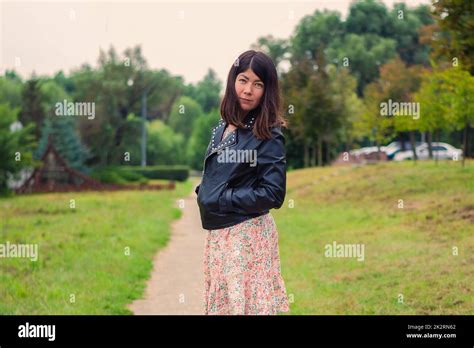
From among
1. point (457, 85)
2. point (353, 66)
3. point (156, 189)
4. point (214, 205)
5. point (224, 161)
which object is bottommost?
point (156, 189)

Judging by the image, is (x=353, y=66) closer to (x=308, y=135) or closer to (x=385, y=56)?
(x=385, y=56)

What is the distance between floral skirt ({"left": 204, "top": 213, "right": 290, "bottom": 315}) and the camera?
3662 millimetres

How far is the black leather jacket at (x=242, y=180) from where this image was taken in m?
3.56

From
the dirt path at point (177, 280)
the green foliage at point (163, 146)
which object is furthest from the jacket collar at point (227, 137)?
the green foliage at point (163, 146)

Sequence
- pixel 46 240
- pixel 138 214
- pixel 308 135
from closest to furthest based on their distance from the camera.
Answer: pixel 46 240 → pixel 138 214 → pixel 308 135

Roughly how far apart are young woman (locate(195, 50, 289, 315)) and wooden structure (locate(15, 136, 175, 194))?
29217 mm

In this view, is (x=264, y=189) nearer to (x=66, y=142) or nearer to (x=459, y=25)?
(x=459, y=25)

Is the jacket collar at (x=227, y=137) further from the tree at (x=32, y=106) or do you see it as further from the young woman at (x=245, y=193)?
the tree at (x=32, y=106)

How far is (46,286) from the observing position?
8.79m

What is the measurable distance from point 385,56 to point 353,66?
1.84 metres

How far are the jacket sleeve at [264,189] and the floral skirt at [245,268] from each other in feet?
0.43

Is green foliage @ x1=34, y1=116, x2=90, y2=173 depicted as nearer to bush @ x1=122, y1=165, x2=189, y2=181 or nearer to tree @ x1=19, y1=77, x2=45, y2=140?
bush @ x1=122, y1=165, x2=189, y2=181
